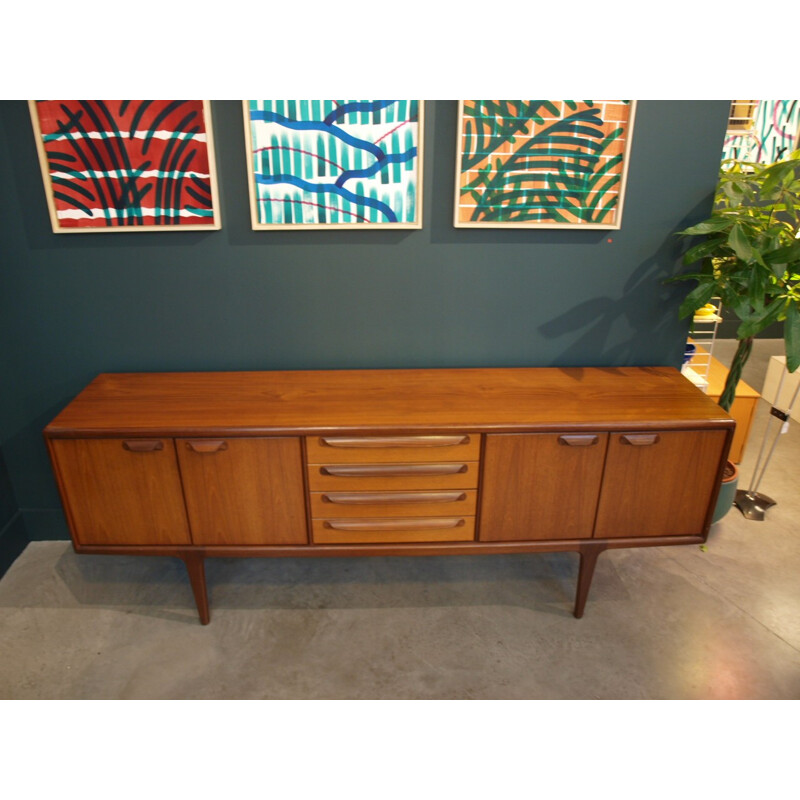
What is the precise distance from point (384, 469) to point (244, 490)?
0.49 metres

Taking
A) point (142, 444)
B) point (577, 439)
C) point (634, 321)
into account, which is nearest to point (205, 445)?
point (142, 444)

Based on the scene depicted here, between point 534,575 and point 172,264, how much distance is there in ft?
6.41

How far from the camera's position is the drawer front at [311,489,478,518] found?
2.04 metres

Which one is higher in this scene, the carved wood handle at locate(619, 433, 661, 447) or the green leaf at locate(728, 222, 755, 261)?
the green leaf at locate(728, 222, 755, 261)

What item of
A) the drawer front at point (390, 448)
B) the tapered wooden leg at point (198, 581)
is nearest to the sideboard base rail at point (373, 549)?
the tapered wooden leg at point (198, 581)

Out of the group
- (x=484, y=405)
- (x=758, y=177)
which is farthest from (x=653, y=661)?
(x=758, y=177)

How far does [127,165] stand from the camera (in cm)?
213

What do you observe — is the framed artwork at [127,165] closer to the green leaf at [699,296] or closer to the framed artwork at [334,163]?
the framed artwork at [334,163]

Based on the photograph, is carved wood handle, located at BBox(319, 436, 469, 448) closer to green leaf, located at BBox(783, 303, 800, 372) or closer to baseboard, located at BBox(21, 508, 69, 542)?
green leaf, located at BBox(783, 303, 800, 372)

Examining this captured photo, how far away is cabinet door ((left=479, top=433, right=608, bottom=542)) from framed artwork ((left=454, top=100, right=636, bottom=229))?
859 mm

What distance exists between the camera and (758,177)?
2.14m

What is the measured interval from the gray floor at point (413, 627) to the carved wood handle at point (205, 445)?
30.2 inches

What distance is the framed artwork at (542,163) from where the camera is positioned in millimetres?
2105

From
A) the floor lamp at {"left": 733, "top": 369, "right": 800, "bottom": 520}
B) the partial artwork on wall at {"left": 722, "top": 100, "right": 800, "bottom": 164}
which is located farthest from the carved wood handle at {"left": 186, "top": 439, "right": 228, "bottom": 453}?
the partial artwork on wall at {"left": 722, "top": 100, "right": 800, "bottom": 164}
